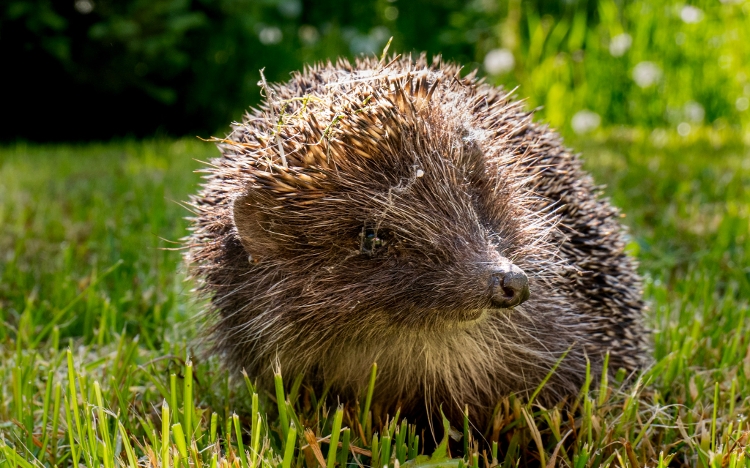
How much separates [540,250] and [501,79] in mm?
6304

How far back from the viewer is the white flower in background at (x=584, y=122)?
783 cm

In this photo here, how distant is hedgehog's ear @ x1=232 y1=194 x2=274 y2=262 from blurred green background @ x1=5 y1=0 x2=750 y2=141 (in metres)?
5.02

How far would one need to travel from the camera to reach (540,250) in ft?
7.84

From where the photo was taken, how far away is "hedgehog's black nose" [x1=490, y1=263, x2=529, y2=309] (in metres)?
1.96

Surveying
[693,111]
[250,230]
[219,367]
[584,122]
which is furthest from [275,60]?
[250,230]

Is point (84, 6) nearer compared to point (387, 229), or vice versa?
point (387, 229)

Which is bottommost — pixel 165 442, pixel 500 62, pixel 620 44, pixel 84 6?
pixel 165 442

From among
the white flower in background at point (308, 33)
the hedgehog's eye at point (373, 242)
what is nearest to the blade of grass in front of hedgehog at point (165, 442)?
the hedgehog's eye at point (373, 242)

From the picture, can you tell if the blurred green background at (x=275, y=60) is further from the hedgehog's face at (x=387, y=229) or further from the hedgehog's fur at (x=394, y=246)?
the hedgehog's face at (x=387, y=229)

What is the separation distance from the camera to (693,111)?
7.68 meters

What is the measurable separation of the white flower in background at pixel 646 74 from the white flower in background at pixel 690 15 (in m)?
0.51

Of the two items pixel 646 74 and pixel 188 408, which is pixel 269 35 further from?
pixel 188 408

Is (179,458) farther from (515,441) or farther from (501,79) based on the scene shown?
(501,79)

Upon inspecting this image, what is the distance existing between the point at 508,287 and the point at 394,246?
13.8 inches
